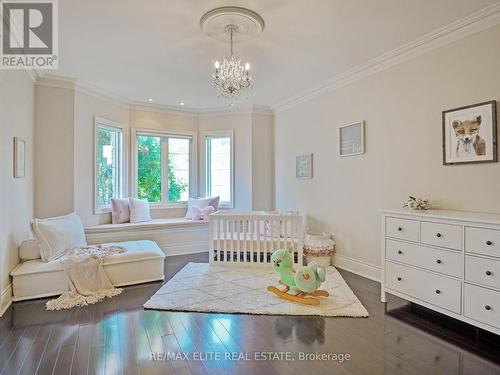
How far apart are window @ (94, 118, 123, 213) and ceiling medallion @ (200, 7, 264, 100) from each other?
2718 mm

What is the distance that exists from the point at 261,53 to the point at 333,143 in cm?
164

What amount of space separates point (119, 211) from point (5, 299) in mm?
2091

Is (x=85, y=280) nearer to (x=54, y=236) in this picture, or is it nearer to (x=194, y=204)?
(x=54, y=236)

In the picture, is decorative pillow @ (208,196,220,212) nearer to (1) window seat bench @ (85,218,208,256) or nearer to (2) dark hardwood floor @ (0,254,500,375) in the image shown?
(1) window seat bench @ (85,218,208,256)

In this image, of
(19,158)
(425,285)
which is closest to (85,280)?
(19,158)

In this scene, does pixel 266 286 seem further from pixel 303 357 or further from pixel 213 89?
pixel 213 89

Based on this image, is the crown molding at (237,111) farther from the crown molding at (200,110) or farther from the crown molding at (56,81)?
the crown molding at (56,81)

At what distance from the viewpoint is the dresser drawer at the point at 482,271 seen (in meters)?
1.99

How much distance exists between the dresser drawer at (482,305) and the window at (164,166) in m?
4.54

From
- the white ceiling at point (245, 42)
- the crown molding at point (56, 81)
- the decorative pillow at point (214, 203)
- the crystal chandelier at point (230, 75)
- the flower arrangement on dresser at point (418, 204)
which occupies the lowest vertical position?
the decorative pillow at point (214, 203)

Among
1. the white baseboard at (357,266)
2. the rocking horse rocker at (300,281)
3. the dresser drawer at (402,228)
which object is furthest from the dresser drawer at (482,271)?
the white baseboard at (357,266)

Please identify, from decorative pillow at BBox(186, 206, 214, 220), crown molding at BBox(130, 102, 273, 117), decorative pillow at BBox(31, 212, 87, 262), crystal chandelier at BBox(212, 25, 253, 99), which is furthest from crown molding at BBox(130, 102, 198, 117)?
crystal chandelier at BBox(212, 25, 253, 99)

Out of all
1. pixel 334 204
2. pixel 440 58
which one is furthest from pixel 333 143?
pixel 440 58

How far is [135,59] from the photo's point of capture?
10.9 feet
